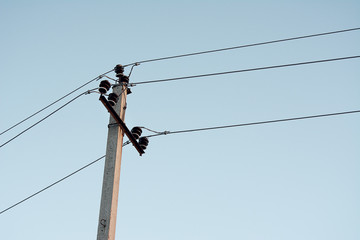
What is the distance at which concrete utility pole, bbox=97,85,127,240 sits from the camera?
627cm

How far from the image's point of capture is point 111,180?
263 inches

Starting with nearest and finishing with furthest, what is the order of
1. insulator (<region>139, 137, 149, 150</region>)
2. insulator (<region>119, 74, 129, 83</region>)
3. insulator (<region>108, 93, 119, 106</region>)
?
insulator (<region>108, 93, 119, 106</region>)
insulator (<region>139, 137, 149, 150</region>)
insulator (<region>119, 74, 129, 83</region>)

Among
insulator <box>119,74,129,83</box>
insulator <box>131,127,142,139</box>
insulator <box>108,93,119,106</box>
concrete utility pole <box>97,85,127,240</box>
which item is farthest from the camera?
insulator <box>119,74,129,83</box>

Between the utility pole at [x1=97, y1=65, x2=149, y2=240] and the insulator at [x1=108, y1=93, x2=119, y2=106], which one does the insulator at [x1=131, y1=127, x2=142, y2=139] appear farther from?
the insulator at [x1=108, y1=93, x2=119, y2=106]

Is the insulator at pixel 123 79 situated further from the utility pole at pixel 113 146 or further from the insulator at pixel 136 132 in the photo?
the insulator at pixel 136 132

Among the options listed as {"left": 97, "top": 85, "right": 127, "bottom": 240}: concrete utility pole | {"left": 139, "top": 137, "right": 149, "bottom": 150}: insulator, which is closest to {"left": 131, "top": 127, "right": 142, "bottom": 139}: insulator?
{"left": 139, "top": 137, "right": 149, "bottom": 150}: insulator

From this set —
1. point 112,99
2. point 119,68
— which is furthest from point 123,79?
point 112,99

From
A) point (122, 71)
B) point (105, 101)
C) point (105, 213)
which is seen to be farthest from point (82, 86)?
point (105, 213)

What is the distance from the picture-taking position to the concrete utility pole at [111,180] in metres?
6.27

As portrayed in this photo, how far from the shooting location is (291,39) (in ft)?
33.3

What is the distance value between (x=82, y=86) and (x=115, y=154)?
3.53 metres

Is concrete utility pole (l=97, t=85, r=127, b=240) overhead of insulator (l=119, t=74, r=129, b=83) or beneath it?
beneath

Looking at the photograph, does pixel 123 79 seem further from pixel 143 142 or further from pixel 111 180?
pixel 111 180

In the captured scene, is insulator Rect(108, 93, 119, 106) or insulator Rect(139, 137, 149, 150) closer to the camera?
insulator Rect(108, 93, 119, 106)
